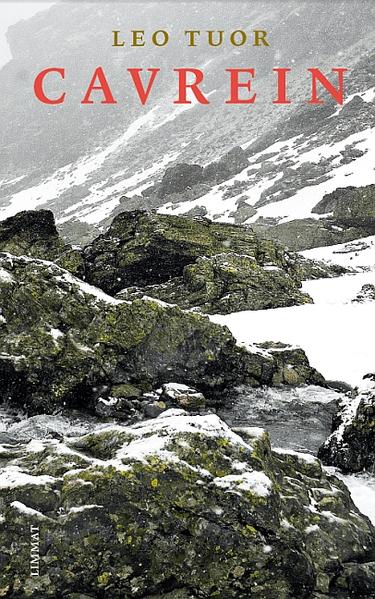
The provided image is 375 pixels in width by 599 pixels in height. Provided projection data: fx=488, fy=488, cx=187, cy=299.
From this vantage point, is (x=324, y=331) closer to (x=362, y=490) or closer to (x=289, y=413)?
(x=289, y=413)

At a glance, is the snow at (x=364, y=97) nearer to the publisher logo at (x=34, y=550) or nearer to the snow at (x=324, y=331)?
the snow at (x=324, y=331)

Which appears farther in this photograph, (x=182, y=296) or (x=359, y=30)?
(x=359, y=30)

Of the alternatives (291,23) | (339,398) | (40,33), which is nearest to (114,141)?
(291,23)

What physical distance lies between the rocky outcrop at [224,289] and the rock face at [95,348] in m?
4.34

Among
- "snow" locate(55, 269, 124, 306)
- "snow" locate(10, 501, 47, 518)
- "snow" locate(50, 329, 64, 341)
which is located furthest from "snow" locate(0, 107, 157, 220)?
"snow" locate(10, 501, 47, 518)

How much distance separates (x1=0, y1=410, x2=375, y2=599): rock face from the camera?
5.17 m

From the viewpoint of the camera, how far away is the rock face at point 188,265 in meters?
17.2

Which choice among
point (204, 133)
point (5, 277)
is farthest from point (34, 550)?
point (204, 133)

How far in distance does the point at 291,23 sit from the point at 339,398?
11208 cm

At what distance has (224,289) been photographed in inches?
681

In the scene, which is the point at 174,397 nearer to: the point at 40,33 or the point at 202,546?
the point at 202,546

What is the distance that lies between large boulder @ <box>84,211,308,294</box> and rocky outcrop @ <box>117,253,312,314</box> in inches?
33.6

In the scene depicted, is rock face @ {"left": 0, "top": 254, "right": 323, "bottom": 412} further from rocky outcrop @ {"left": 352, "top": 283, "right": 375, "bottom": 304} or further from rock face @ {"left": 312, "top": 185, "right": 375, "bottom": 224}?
rock face @ {"left": 312, "top": 185, "right": 375, "bottom": 224}

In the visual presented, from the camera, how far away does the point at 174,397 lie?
36.1 ft
